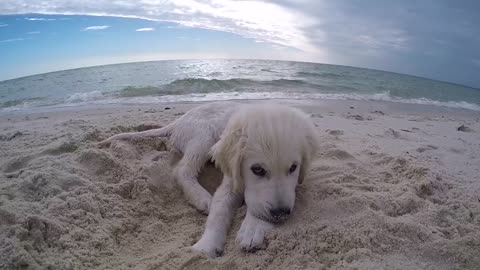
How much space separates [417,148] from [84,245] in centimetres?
519

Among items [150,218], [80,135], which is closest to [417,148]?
[150,218]

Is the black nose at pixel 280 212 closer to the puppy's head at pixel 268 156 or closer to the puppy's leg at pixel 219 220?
the puppy's head at pixel 268 156

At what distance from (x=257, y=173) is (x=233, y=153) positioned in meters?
0.34

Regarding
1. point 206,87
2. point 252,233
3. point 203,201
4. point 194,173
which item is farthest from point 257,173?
point 206,87

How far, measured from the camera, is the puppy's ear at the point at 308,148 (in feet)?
10.7

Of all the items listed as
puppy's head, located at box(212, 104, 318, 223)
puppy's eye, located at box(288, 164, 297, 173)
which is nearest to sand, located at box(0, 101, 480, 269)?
puppy's head, located at box(212, 104, 318, 223)

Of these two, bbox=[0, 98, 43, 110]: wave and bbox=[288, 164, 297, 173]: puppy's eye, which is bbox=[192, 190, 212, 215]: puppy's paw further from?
bbox=[0, 98, 43, 110]: wave

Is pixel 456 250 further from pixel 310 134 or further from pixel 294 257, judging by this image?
pixel 310 134

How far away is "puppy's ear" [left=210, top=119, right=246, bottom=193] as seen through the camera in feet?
10.2

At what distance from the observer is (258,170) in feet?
9.82

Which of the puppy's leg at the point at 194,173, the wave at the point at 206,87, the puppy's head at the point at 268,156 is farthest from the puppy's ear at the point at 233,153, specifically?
the wave at the point at 206,87

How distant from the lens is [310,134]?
338 centimetres

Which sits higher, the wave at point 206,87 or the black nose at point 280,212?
the black nose at point 280,212

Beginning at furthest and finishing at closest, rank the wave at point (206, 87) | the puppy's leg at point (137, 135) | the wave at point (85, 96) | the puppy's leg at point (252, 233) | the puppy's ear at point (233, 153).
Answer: the wave at point (206, 87) → the wave at point (85, 96) → the puppy's leg at point (137, 135) → the puppy's ear at point (233, 153) → the puppy's leg at point (252, 233)
